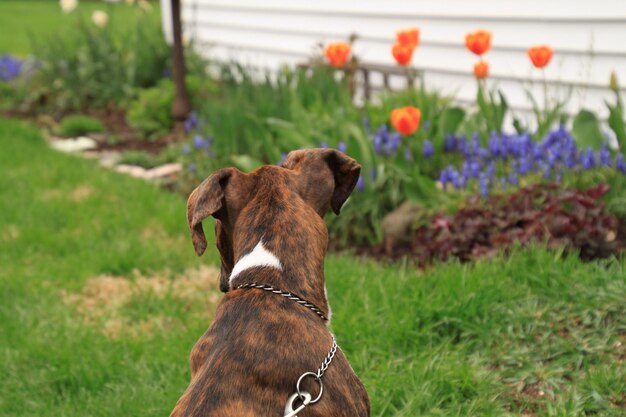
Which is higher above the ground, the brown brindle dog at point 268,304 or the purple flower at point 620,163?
the brown brindle dog at point 268,304

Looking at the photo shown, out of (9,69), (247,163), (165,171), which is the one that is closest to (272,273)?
(247,163)

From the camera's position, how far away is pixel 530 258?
4.71m

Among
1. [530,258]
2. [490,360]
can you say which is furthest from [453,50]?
[490,360]

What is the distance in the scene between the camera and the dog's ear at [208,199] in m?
2.60

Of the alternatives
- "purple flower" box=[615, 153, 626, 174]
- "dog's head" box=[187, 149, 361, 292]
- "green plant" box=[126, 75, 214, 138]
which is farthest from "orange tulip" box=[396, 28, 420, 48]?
"green plant" box=[126, 75, 214, 138]

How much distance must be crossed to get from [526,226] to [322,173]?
2546 millimetres

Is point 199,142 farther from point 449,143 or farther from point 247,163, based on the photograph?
point 449,143

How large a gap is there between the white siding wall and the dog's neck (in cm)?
393

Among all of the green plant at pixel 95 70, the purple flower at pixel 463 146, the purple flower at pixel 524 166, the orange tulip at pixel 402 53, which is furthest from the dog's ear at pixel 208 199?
the green plant at pixel 95 70

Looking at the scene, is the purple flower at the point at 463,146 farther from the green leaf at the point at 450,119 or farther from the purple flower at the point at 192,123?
the purple flower at the point at 192,123

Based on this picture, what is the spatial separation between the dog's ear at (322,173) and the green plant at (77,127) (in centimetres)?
773

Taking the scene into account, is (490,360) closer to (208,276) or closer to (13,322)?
(208,276)

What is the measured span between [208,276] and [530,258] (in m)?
2.18

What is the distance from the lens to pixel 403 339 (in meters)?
4.29
